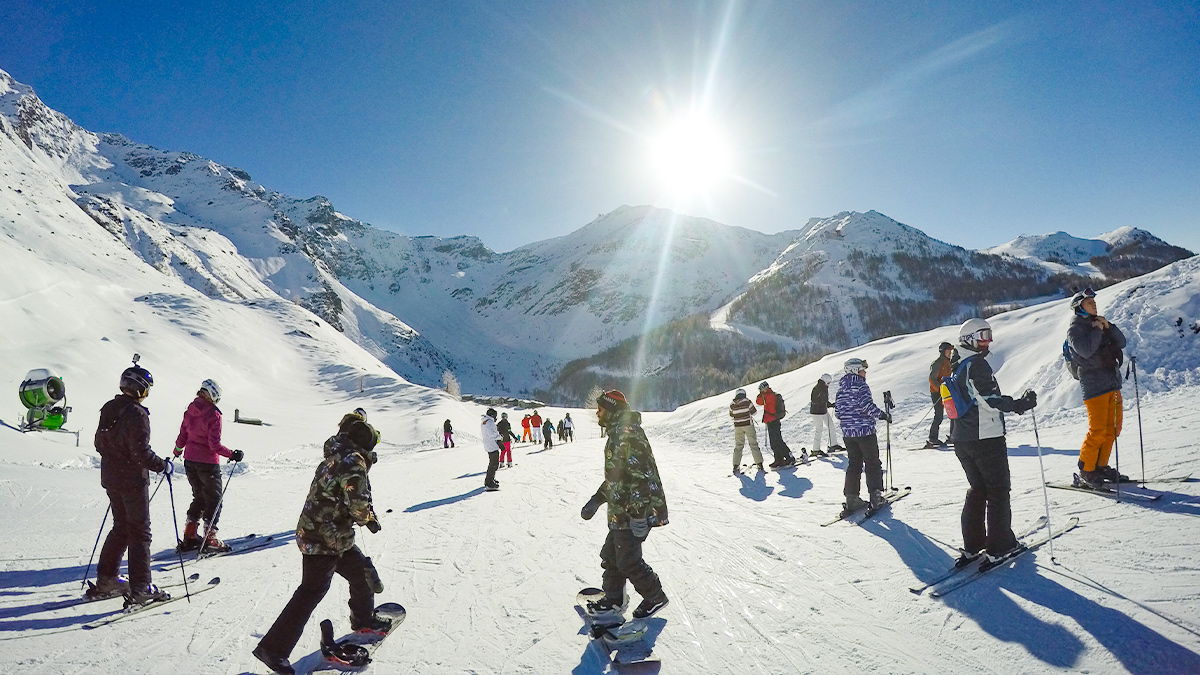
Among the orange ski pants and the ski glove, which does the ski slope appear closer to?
the orange ski pants

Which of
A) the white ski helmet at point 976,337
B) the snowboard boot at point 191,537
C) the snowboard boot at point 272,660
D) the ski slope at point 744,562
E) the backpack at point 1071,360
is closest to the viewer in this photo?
the snowboard boot at point 272,660

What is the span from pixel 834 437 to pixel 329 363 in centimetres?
4600

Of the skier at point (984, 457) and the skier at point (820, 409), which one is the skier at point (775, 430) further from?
the skier at point (984, 457)

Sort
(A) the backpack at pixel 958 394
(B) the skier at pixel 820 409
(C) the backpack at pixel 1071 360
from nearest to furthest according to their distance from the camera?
(A) the backpack at pixel 958 394
(C) the backpack at pixel 1071 360
(B) the skier at pixel 820 409

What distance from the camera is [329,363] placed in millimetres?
46250

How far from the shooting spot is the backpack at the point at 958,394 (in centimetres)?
459

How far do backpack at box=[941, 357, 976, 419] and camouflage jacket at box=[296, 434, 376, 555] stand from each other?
5.06 m

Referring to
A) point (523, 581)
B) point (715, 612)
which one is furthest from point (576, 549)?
point (715, 612)

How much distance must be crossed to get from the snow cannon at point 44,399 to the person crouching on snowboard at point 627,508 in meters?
21.2

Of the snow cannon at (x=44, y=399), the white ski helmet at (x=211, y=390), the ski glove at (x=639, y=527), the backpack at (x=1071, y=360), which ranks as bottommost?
the ski glove at (x=639, y=527)

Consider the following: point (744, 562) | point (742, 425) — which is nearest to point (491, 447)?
point (742, 425)

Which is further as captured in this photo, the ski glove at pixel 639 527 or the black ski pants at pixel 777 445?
the black ski pants at pixel 777 445

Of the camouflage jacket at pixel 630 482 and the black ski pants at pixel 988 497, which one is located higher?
the camouflage jacket at pixel 630 482

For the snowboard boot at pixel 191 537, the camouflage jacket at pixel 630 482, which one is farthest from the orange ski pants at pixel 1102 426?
the snowboard boot at pixel 191 537
